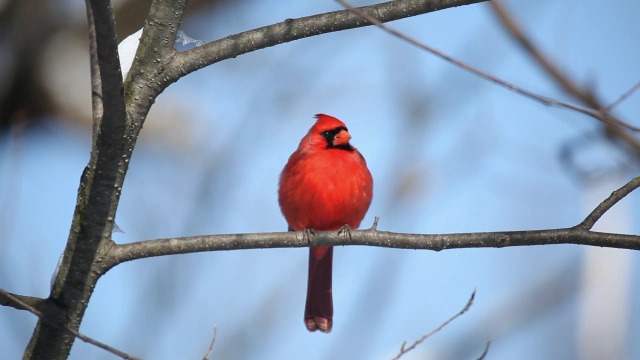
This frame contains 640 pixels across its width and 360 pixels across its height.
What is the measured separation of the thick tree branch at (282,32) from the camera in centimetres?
208

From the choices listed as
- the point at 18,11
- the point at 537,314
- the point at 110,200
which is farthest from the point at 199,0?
the point at 537,314

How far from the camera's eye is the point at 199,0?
15.2ft

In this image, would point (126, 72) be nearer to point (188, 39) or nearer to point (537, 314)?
point (188, 39)

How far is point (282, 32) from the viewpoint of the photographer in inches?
82.7

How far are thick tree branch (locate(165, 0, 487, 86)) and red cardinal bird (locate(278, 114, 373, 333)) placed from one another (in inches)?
52.4

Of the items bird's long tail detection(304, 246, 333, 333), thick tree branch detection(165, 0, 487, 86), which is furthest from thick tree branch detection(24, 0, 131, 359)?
bird's long tail detection(304, 246, 333, 333)

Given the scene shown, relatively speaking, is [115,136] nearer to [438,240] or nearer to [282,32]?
[282,32]

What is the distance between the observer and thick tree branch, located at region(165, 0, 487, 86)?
2.08 meters

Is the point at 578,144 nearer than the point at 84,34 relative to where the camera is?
Yes

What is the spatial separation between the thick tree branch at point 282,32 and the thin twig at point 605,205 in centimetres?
69

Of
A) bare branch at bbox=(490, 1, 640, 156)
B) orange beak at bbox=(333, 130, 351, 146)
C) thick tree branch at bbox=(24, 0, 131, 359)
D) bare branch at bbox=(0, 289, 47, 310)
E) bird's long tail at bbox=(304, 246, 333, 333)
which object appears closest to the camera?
bare branch at bbox=(0, 289, 47, 310)

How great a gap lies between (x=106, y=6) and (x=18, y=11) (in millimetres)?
3152

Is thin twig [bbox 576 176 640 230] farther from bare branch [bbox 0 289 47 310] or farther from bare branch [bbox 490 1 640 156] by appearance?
bare branch [bbox 0 289 47 310]

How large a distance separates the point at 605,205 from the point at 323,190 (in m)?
1.50
